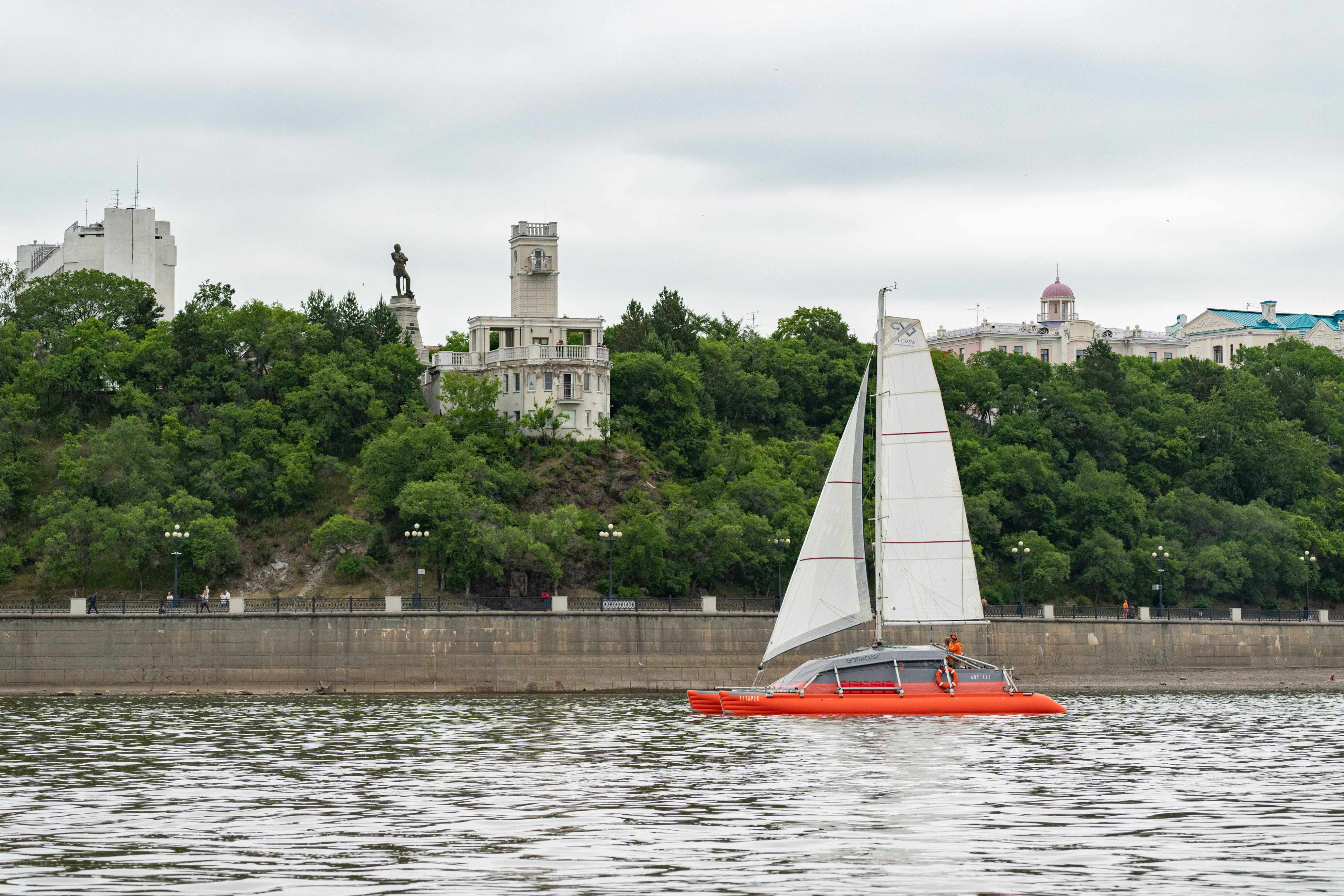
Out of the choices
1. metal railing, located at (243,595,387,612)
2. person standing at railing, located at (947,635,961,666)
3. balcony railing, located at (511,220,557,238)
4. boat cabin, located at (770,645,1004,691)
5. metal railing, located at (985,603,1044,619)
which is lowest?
boat cabin, located at (770,645,1004,691)

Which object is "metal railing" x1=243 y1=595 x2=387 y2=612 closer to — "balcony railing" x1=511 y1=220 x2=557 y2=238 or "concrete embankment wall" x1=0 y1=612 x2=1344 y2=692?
"concrete embankment wall" x1=0 y1=612 x2=1344 y2=692

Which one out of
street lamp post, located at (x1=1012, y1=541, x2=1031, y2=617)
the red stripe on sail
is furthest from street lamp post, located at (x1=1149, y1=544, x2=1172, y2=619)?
the red stripe on sail

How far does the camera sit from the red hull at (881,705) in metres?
50.2

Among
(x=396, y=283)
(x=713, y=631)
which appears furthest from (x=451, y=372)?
(x=713, y=631)

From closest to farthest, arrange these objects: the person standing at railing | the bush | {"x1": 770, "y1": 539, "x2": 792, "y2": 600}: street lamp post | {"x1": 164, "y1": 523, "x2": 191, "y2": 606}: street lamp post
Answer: the person standing at railing < {"x1": 164, "y1": 523, "x2": 191, "y2": 606}: street lamp post < {"x1": 770, "y1": 539, "x2": 792, "y2": 600}: street lamp post < the bush

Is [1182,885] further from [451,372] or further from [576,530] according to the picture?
[451,372]

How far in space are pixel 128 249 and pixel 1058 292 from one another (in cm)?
7728

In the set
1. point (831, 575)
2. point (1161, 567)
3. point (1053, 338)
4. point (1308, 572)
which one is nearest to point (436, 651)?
point (831, 575)

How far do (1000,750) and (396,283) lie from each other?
229 feet

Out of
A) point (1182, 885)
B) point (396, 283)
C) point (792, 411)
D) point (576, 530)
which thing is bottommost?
point (1182, 885)

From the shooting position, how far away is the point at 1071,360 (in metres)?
143

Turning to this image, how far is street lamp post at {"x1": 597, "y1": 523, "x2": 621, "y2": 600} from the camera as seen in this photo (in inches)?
2820

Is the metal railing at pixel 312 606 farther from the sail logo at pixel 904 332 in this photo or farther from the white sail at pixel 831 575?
the sail logo at pixel 904 332

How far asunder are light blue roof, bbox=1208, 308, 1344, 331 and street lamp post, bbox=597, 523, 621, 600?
9309 centimetres
